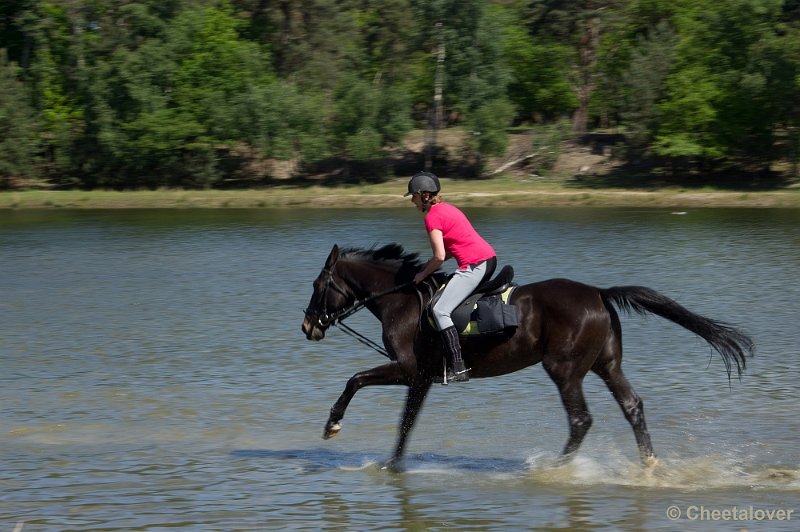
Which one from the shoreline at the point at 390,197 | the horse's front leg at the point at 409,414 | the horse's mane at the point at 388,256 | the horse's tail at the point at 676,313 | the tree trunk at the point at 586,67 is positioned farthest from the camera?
the tree trunk at the point at 586,67

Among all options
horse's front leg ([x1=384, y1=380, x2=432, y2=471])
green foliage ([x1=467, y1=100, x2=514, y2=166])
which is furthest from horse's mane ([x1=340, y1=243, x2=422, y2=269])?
green foliage ([x1=467, y1=100, x2=514, y2=166])

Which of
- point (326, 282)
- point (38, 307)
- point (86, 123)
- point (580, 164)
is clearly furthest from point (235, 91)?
point (326, 282)

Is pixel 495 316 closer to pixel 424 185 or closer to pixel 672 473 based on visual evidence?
pixel 424 185

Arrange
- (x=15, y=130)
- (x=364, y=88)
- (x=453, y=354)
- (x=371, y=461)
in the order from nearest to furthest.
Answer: (x=453, y=354)
(x=371, y=461)
(x=15, y=130)
(x=364, y=88)

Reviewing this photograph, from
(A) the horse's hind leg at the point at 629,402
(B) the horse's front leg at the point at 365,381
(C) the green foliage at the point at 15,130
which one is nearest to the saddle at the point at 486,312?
(B) the horse's front leg at the point at 365,381

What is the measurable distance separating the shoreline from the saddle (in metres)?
42.6

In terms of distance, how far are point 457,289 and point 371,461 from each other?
210cm

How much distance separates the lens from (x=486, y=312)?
10914 millimetres

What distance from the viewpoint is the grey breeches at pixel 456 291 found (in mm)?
10898

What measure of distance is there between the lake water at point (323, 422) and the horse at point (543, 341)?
568 mm

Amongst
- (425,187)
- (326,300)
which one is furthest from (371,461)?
(425,187)

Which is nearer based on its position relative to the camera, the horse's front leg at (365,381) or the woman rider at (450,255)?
the woman rider at (450,255)

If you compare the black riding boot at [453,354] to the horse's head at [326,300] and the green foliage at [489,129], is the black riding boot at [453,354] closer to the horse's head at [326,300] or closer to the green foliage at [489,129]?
the horse's head at [326,300]
